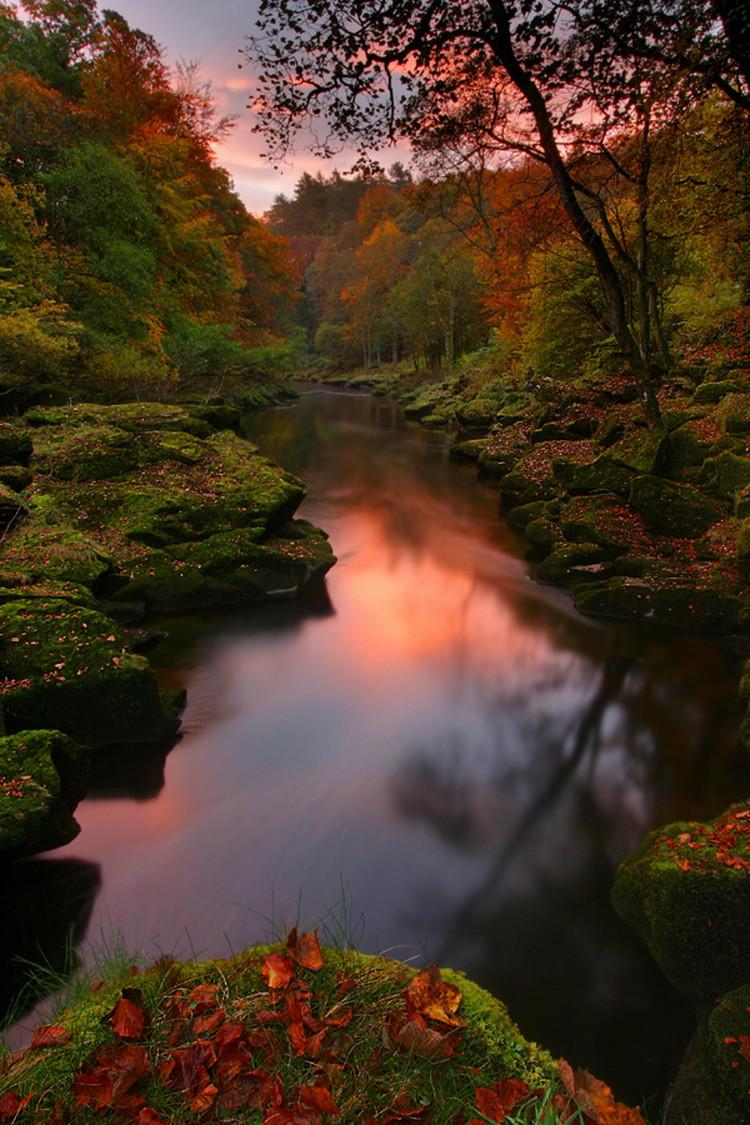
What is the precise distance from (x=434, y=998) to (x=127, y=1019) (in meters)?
1.14

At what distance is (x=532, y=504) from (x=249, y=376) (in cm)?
2431

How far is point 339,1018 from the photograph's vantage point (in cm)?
212

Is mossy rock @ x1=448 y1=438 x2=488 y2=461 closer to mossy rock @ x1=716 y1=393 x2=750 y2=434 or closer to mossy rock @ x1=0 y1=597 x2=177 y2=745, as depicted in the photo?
mossy rock @ x1=716 y1=393 x2=750 y2=434

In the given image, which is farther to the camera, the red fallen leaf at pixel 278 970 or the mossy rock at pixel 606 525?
the mossy rock at pixel 606 525

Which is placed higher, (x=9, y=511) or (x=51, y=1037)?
(x=9, y=511)

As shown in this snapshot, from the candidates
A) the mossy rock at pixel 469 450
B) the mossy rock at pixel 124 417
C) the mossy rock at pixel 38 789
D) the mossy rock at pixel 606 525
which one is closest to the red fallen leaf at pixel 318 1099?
the mossy rock at pixel 38 789

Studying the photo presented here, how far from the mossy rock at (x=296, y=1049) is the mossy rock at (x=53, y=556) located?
5895 millimetres

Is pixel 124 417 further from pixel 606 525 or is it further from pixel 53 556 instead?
pixel 606 525

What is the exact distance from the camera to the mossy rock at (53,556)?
24.1 feet

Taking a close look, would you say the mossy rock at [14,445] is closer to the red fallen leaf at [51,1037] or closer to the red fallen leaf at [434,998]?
the red fallen leaf at [51,1037]

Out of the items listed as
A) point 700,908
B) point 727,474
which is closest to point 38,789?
point 700,908

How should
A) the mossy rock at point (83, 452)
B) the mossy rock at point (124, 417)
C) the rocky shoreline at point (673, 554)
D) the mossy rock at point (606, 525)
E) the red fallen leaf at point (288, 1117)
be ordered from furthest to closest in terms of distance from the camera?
the mossy rock at point (124, 417), the mossy rock at point (83, 452), the mossy rock at point (606, 525), the rocky shoreline at point (673, 554), the red fallen leaf at point (288, 1117)

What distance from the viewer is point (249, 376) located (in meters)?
33.0

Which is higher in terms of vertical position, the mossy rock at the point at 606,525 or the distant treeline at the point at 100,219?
the distant treeline at the point at 100,219
